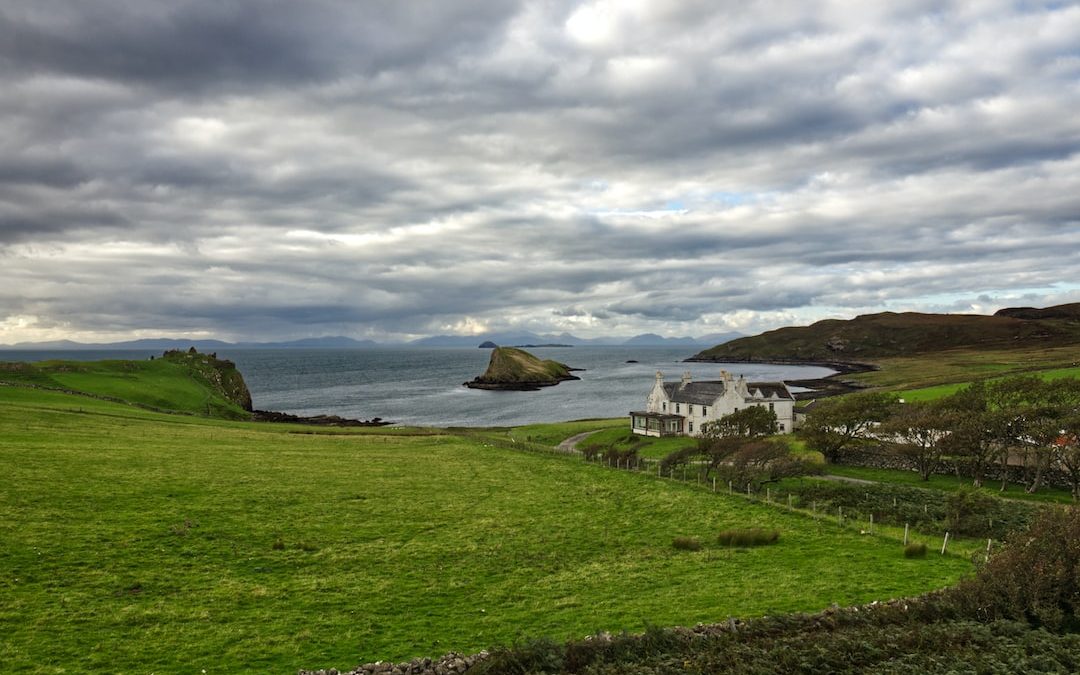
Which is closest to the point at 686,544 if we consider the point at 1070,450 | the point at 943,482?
the point at 943,482

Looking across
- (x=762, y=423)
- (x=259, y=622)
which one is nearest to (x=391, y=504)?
(x=259, y=622)

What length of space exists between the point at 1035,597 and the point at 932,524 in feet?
68.0

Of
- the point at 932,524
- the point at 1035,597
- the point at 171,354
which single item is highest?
the point at 171,354

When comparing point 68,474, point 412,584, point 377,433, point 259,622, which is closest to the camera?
point 259,622

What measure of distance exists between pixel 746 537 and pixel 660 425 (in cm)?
5563

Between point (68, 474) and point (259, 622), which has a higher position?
point (68, 474)

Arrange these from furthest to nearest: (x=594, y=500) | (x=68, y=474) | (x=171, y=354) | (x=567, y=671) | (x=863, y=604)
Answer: (x=171, y=354)
(x=594, y=500)
(x=68, y=474)
(x=863, y=604)
(x=567, y=671)

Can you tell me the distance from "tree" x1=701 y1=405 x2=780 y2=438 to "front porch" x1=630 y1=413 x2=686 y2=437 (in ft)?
58.1

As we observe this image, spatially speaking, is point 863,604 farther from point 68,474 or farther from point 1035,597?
point 68,474

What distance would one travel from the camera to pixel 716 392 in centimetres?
8662

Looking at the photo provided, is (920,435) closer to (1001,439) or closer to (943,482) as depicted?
(943,482)

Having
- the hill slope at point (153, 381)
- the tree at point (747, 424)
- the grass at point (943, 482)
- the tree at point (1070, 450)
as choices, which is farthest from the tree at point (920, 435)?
the hill slope at point (153, 381)

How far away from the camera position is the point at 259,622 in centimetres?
2106

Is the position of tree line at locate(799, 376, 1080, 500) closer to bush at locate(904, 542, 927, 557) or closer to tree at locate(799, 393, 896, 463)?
tree at locate(799, 393, 896, 463)
